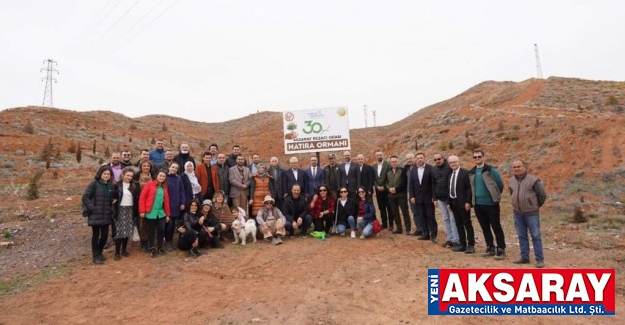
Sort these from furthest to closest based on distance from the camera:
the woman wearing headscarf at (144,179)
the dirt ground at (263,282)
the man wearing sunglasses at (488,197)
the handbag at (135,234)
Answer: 1. the handbag at (135,234)
2. the woman wearing headscarf at (144,179)
3. the man wearing sunglasses at (488,197)
4. the dirt ground at (263,282)

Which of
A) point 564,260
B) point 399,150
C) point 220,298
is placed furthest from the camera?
point 399,150

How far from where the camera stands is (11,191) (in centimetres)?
1371

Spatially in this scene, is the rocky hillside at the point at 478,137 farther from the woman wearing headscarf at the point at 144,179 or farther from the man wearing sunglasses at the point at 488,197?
the woman wearing headscarf at the point at 144,179

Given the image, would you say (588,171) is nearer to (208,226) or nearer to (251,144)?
(208,226)

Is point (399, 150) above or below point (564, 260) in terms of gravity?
above

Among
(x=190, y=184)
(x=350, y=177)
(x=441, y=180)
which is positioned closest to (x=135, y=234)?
(x=190, y=184)

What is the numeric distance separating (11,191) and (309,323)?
1535 centimetres

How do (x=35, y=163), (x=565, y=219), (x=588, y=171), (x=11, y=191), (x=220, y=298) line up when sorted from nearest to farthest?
(x=220, y=298), (x=565, y=219), (x=11, y=191), (x=588, y=171), (x=35, y=163)

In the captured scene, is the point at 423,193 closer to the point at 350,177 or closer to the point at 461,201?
the point at 461,201

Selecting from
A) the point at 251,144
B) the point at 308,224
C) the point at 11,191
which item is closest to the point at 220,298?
the point at 308,224

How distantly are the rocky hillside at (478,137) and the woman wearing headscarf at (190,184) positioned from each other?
9.16 metres

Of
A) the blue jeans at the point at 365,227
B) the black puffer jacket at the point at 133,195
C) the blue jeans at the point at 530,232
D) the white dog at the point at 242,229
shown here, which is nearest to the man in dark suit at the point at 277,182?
the white dog at the point at 242,229

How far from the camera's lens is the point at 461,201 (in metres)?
6.42

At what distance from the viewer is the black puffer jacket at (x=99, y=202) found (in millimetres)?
6504
